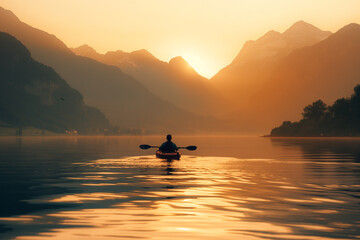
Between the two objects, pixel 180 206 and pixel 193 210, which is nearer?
pixel 193 210

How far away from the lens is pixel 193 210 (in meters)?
25.1

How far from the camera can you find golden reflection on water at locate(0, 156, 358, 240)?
65.3 ft

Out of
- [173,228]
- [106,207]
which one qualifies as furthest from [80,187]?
[173,228]

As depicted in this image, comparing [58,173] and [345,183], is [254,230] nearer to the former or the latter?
[345,183]

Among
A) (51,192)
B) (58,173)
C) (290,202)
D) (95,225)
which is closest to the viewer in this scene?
(95,225)

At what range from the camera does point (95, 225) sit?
2134 centimetres

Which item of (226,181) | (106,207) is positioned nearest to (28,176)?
(226,181)

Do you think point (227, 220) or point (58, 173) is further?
point (58, 173)

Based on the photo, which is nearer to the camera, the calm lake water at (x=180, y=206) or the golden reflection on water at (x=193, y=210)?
the golden reflection on water at (x=193, y=210)

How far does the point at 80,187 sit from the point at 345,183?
20.4m

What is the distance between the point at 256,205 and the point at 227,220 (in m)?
5.04

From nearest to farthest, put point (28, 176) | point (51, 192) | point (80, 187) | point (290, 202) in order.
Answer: point (290, 202), point (51, 192), point (80, 187), point (28, 176)

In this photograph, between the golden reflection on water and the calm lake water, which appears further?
the calm lake water

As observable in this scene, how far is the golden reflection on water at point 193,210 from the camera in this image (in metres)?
19.9
